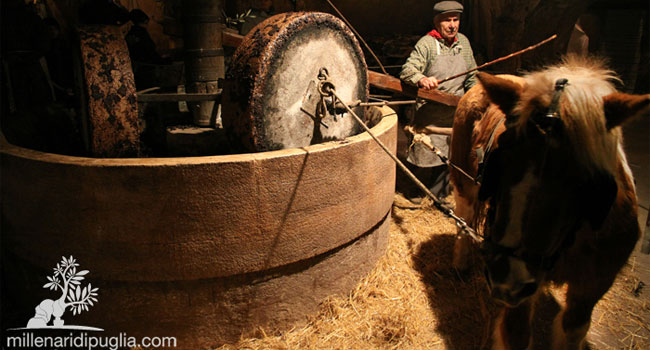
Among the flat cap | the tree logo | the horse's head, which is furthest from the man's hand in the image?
the tree logo

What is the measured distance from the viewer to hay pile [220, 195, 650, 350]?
265 centimetres

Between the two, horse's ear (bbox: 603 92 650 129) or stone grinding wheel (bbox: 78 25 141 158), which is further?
stone grinding wheel (bbox: 78 25 141 158)

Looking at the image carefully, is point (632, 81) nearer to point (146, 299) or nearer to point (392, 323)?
point (392, 323)

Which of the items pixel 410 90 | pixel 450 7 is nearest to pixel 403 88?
pixel 410 90

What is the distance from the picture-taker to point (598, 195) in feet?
5.05

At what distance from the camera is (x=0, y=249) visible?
260cm

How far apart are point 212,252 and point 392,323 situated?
54.3 inches

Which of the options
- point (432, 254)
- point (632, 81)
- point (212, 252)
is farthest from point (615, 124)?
point (632, 81)

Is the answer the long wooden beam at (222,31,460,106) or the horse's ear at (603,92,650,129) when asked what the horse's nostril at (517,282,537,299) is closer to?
the horse's ear at (603,92,650,129)

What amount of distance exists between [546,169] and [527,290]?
1.78ft

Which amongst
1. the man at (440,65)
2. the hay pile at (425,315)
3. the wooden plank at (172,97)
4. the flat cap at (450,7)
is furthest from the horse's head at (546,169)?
the flat cap at (450,7)

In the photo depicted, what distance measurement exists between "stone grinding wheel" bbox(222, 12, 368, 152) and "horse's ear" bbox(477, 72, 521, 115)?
1320mm

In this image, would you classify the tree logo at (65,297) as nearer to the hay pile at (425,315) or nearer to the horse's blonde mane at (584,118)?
the hay pile at (425,315)

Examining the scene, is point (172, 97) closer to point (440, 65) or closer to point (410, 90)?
point (410, 90)
